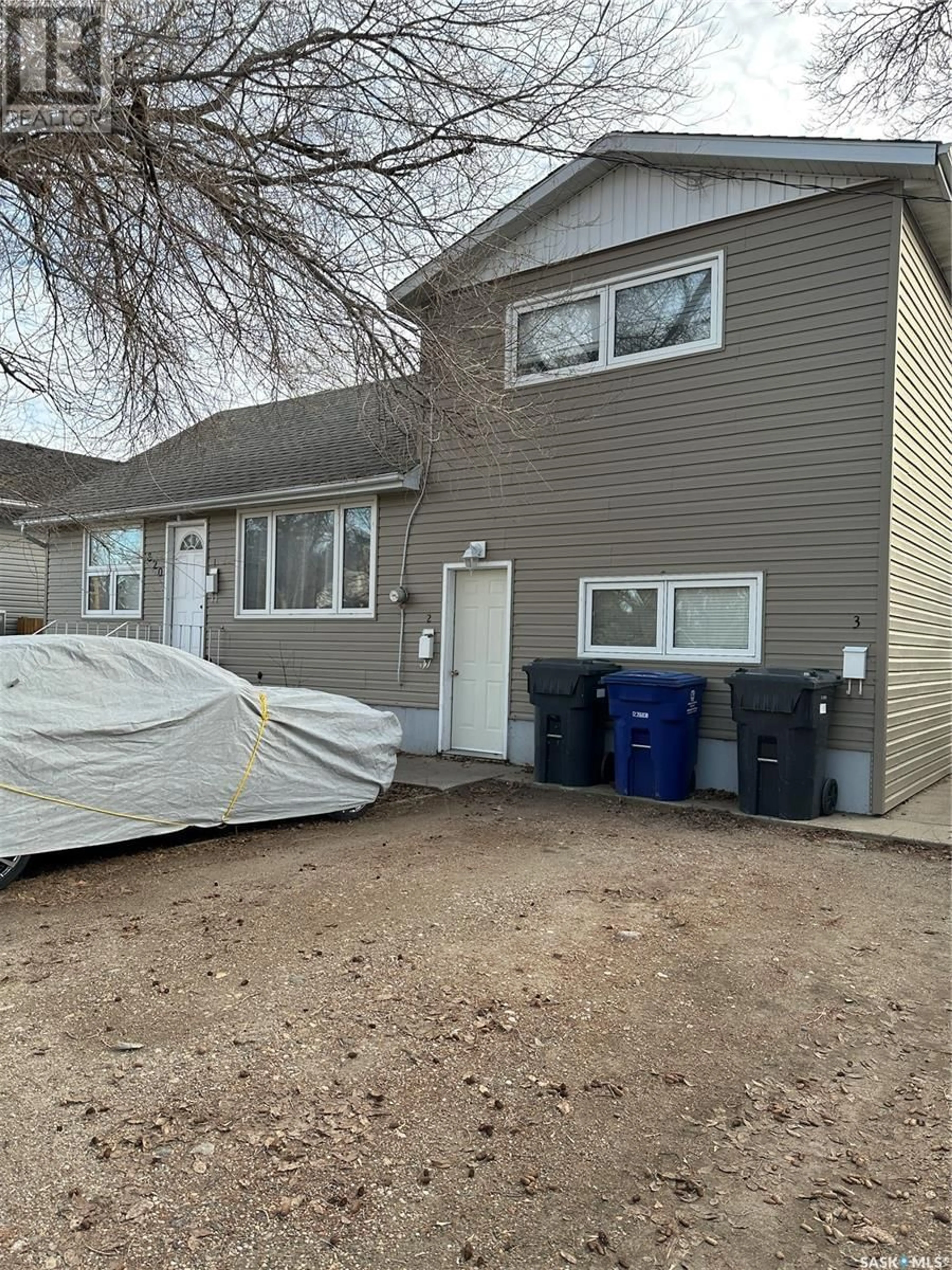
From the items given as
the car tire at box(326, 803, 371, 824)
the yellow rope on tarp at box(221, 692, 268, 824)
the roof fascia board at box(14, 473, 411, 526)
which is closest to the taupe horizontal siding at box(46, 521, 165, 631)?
the roof fascia board at box(14, 473, 411, 526)

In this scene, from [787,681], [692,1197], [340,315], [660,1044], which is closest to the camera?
[692,1197]

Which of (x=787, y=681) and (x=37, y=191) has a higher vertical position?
(x=37, y=191)

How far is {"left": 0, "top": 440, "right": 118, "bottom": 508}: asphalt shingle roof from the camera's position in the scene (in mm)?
7645

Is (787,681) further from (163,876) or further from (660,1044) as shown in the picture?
(163,876)

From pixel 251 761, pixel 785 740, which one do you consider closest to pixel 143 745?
pixel 251 761

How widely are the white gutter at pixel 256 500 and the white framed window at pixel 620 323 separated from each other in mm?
1953

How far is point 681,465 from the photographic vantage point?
827cm

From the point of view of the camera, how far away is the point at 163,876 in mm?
5309

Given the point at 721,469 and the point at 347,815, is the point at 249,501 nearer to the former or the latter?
the point at 347,815

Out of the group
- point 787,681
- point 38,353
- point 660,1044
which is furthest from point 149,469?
point 660,1044

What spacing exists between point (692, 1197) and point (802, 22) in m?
10.1

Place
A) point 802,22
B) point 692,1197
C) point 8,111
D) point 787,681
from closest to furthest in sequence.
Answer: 1. point 692,1197
2. point 8,111
3. point 787,681
4. point 802,22

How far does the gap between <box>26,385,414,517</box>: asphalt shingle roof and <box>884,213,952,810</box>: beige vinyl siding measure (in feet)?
15.4

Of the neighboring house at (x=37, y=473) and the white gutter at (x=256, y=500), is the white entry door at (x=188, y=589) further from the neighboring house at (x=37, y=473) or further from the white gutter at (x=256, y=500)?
the neighboring house at (x=37, y=473)
